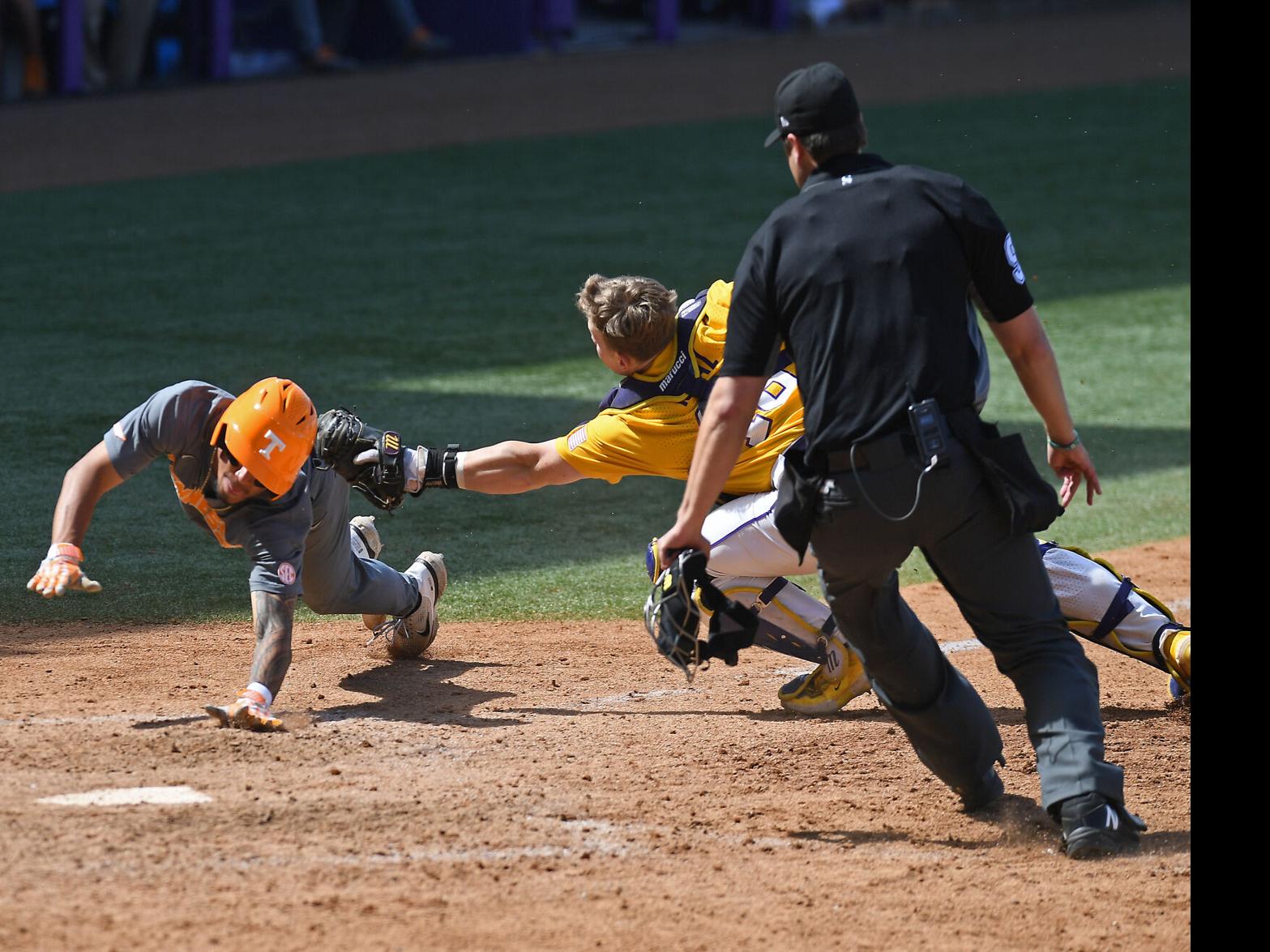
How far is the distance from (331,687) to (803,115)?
2.57m

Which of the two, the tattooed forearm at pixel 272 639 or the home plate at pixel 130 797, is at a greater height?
the tattooed forearm at pixel 272 639

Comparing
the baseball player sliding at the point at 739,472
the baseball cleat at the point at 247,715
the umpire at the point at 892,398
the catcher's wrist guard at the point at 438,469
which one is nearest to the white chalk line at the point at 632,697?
the baseball player sliding at the point at 739,472

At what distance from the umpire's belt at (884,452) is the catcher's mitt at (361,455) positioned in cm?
210

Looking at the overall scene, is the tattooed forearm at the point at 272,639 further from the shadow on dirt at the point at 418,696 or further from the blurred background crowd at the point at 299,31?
the blurred background crowd at the point at 299,31

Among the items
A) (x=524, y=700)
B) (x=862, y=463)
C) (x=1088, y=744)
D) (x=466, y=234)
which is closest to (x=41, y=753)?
(x=524, y=700)

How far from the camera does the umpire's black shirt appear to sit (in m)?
4.30

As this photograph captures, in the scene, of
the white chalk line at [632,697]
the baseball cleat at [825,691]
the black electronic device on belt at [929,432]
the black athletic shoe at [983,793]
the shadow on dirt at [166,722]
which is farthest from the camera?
the white chalk line at [632,697]

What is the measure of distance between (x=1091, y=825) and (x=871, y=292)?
1475mm

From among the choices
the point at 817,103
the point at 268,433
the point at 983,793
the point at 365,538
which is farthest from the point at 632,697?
the point at 817,103

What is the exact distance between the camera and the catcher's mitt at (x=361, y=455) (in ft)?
19.5

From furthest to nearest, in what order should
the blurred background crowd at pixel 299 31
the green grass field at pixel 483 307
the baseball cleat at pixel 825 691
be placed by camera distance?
the blurred background crowd at pixel 299 31 < the green grass field at pixel 483 307 < the baseball cleat at pixel 825 691

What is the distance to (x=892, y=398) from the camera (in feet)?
14.2

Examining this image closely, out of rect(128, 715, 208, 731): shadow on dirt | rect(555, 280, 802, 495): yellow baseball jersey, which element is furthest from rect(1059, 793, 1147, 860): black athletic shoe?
rect(128, 715, 208, 731): shadow on dirt

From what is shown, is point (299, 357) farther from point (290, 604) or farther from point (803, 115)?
point (803, 115)
